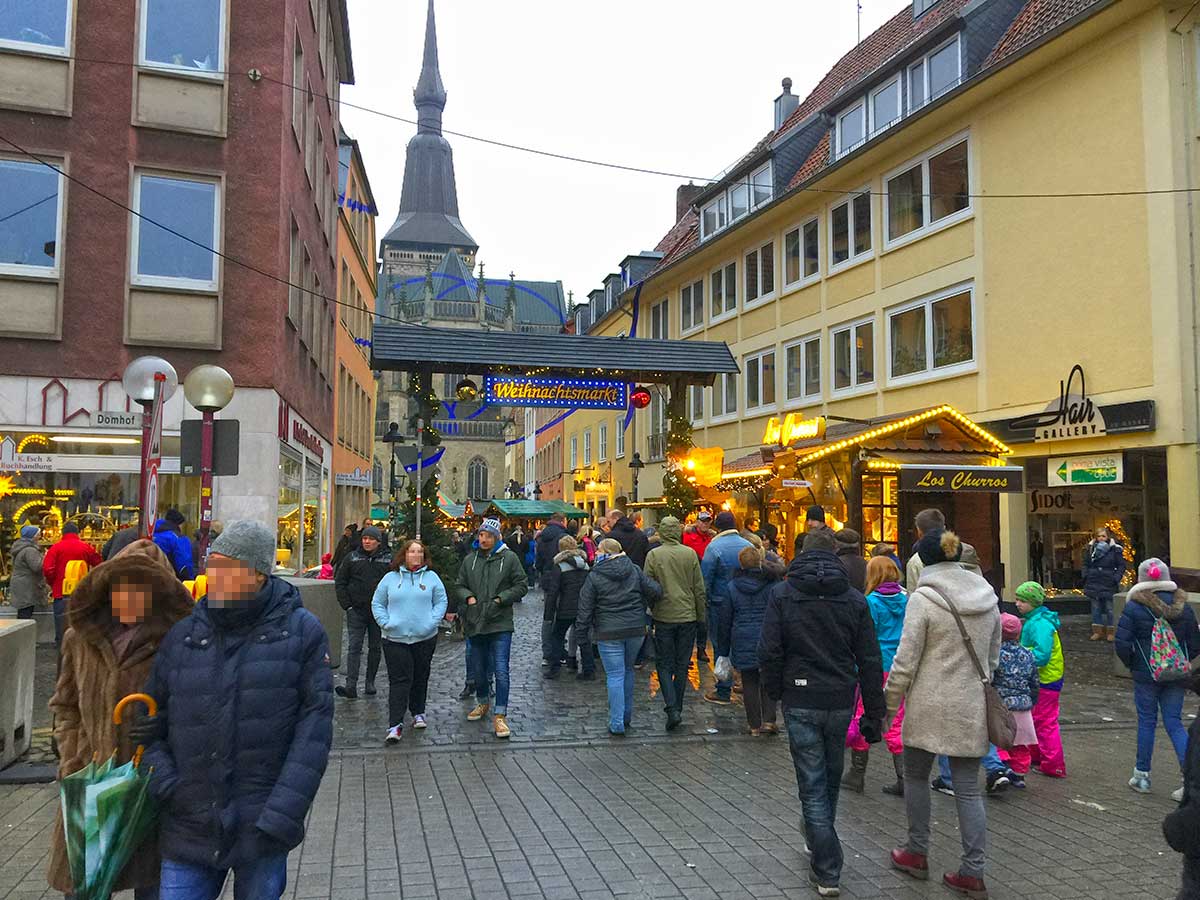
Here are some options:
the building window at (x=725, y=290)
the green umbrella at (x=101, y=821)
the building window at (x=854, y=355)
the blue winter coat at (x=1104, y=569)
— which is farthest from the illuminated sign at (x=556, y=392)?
the green umbrella at (x=101, y=821)

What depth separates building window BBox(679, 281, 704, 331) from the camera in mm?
33000

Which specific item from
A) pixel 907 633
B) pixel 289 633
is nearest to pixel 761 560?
pixel 907 633

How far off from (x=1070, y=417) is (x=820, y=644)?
542 inches

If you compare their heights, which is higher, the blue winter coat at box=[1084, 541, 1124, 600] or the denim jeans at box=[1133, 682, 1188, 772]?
the blue winter coat at box=[1084, 541, 1124, 600]

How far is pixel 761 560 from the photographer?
920 cm

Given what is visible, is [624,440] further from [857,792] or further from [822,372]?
[857,792]

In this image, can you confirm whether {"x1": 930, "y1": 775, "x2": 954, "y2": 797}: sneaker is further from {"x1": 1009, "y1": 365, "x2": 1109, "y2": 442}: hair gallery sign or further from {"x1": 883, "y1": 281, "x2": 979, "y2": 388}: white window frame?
{"x1": 883, "y1": 281, "x2": 979, "y2": 388}: white window frame

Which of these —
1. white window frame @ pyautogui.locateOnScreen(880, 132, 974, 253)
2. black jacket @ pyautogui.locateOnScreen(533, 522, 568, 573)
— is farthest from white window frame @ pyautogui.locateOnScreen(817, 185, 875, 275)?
black jacket @ pyautogui.locateOnScreen(533, 522, 568, 573)

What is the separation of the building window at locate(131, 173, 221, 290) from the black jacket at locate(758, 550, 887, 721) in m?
13.3

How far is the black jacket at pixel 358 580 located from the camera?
409 inches

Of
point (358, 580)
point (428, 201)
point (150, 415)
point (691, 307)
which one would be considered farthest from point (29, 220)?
point (428, 201)

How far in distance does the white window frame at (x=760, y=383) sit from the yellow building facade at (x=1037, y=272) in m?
0.63

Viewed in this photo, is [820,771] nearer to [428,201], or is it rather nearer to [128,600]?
[128,600]

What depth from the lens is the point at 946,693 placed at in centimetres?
504
